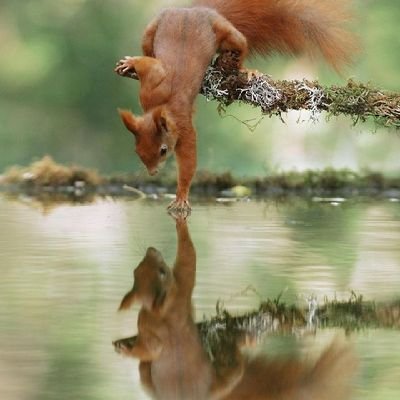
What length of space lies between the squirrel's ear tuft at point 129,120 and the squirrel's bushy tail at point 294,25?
799 millimetres

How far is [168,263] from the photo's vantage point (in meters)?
3.22

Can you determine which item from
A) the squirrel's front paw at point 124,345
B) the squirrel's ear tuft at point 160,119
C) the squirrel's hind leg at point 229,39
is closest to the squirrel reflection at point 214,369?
the squirrel's front paw at point 124,345

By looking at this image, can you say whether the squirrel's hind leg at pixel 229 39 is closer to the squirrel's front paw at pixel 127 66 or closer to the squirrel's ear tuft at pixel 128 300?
the squirrel's front paw at pixel 127 66

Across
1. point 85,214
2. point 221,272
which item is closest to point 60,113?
point 85,214

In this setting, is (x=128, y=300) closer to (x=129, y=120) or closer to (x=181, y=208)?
(x=129, y=120)

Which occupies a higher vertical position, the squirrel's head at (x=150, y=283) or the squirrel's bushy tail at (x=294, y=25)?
the squirrel's bushy tail at (x=294, y=25)

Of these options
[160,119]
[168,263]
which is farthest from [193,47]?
[168,263]

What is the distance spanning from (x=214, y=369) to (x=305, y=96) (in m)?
2.64

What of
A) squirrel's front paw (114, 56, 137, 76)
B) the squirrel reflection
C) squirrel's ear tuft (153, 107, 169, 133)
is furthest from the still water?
squirrel's front paw (114, 56, 137, 76)

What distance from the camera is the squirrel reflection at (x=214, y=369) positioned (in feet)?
5.65

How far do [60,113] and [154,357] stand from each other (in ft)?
15.0

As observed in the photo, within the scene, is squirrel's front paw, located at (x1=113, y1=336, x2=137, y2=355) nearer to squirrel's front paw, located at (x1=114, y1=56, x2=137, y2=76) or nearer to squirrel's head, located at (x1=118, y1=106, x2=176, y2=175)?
squirrel's head, located at (x1=118, y1=106, x2=176, y2=175)

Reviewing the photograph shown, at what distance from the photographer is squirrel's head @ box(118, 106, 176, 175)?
165 inches

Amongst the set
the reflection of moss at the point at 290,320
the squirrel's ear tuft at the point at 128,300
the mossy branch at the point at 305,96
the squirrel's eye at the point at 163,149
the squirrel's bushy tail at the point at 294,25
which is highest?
the squirrel's bushy tail at the point at 294,25
